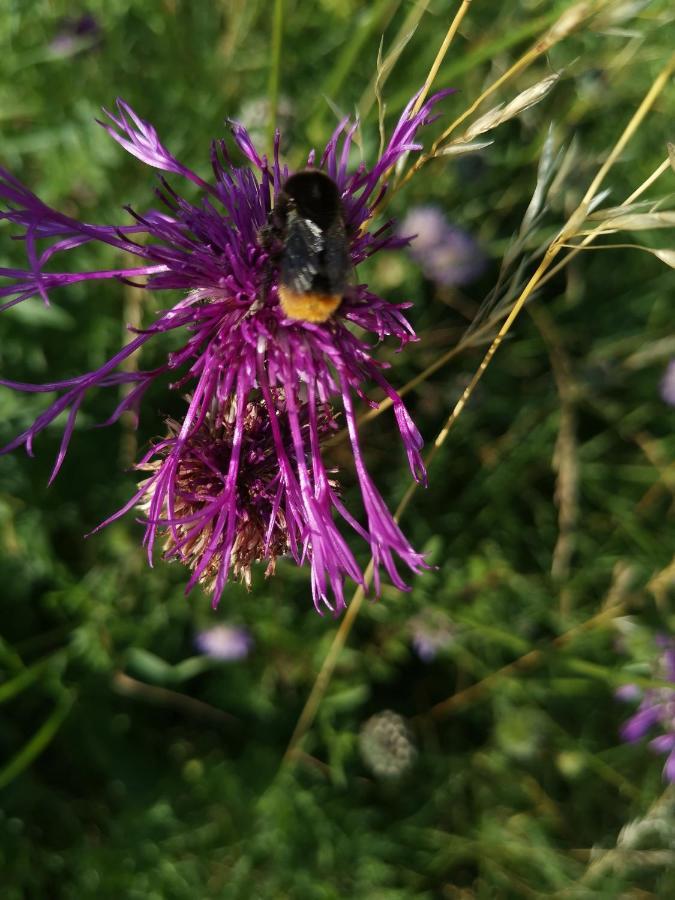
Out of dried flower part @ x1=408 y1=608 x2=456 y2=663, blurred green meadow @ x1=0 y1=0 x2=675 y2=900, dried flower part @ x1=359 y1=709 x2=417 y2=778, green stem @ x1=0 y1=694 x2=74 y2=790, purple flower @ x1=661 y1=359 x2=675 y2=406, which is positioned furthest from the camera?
purple flower @ x1=661 y1=359 x2=675 y2=406

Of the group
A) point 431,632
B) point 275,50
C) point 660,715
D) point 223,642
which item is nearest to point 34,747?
point 223,642

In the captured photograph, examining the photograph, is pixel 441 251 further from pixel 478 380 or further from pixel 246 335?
pixel 246 335

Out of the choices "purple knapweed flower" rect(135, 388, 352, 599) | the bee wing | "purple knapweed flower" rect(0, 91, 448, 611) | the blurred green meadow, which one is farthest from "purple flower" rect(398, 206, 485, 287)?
the bee wing

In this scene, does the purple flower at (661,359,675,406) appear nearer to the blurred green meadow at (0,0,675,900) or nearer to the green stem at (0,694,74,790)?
the blurred green meadow at (0,0,675,900)

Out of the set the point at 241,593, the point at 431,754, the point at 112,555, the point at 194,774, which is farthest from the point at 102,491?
the point at 431,754

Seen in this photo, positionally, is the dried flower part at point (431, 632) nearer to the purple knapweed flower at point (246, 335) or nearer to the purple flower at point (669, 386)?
the purple flower at point (669, 386)

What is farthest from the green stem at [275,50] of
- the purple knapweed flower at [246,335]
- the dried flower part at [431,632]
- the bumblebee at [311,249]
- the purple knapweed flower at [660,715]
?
the purple knapweed flower at [660,715]

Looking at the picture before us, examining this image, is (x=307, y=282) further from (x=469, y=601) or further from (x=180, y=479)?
(x=469, y=601)
